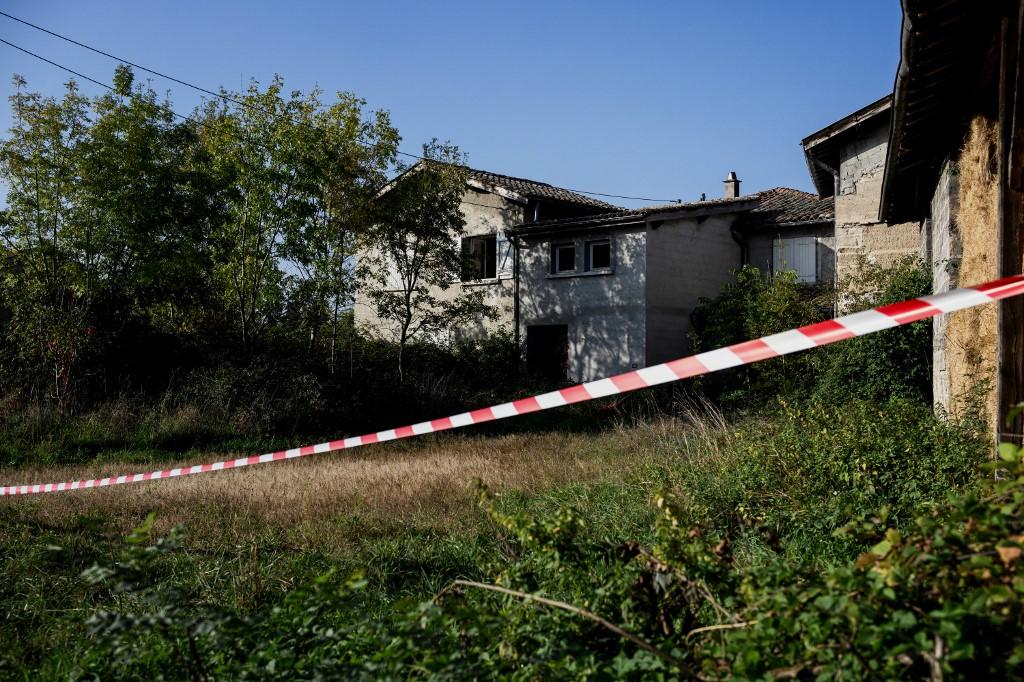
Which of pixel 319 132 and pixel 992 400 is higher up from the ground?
pixel 319 132

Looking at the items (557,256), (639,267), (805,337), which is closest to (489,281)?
(557,256)

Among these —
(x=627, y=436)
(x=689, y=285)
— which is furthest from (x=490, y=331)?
(x=627, y=436)

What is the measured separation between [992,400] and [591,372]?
1551cm

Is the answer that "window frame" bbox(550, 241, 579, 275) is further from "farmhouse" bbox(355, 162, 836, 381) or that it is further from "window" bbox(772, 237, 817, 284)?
"window" bbox(772, 237, 817, 284)

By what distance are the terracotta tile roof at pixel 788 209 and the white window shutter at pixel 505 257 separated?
6.93m

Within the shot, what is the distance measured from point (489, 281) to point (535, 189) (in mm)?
3248

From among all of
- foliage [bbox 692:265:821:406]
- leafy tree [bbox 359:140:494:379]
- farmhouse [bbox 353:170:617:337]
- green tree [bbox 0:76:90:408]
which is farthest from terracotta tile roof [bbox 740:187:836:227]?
green tree [bbox 0:76:90:408]

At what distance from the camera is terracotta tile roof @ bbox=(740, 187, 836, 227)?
2131 cm

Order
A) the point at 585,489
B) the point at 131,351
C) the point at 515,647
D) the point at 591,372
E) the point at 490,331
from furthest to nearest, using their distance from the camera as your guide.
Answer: the point at 490,331
the point at 591,372
the point at 131,351
the point at 585,489
the point at 515,647

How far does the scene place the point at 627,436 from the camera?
10555mm

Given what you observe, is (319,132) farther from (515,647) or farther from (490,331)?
(515,647)

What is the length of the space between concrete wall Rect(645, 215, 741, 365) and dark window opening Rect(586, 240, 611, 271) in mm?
1505

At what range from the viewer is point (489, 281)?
77.7 feet

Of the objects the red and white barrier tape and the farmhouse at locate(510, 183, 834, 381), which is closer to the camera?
the red and white barrier tape
